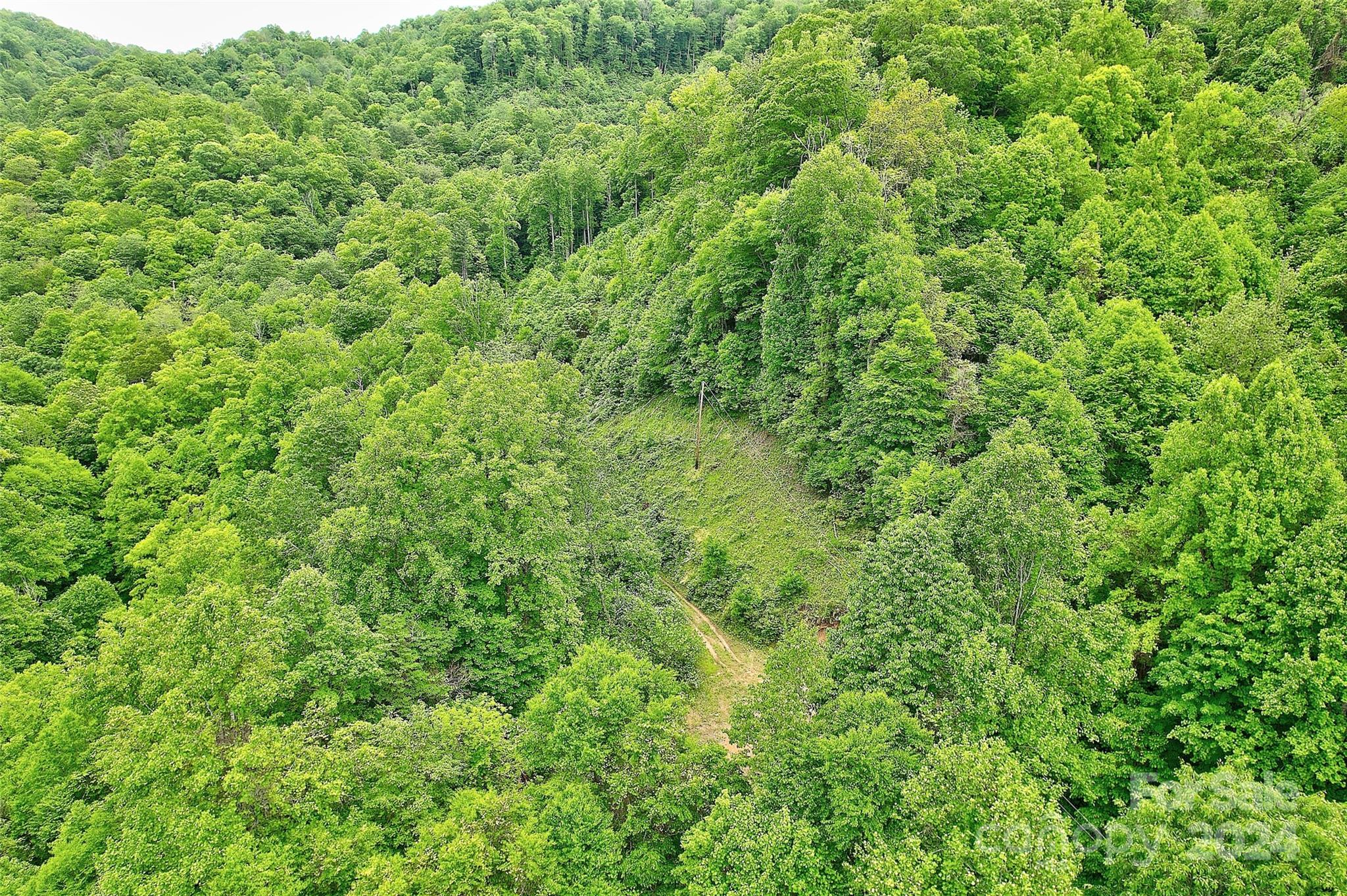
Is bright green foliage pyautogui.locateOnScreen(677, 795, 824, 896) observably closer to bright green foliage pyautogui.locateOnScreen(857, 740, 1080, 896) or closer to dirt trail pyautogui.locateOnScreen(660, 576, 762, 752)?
bright green foliage pyautogui.locateOnScreen(857, 740, 1080, 896)

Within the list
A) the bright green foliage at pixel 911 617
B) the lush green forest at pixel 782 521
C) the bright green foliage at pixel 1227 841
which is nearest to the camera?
the bright green foliage at pixel 1227 841

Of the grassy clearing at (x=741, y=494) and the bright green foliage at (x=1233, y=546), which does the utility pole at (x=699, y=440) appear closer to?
the grassy clearing at (x=741, y=494)

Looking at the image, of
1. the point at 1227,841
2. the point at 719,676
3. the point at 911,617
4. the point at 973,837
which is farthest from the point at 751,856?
the point at 719,676

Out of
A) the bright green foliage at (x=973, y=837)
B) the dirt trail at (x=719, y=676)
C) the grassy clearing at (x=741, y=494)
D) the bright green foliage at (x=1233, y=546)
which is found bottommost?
the dirt trail at (x=719, y=676)

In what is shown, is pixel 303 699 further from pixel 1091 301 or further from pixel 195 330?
pixel 195 330

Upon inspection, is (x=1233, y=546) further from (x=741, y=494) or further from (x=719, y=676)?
(x=741, y=494)

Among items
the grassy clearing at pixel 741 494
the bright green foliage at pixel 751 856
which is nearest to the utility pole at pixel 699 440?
the grassy clearing at pixel 741 494
